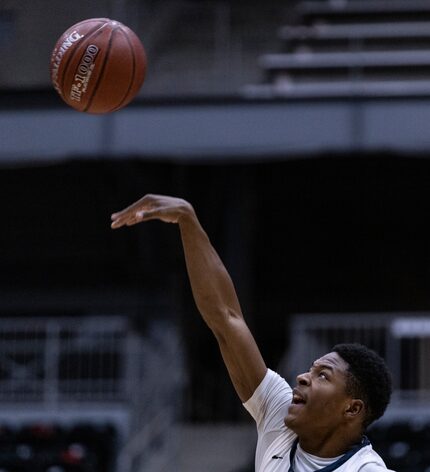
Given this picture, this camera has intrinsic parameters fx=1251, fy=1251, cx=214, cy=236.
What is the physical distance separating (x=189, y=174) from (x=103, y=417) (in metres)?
3.67

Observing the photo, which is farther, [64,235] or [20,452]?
[64,235]

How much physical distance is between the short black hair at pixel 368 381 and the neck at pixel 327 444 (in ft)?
0.37

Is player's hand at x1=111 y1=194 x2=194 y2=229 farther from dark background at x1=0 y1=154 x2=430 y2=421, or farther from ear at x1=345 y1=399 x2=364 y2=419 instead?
dark background at x1=0 y1=154 x2=430 y2=421

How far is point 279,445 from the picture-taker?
16.9 ft

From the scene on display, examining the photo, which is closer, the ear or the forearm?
the ear

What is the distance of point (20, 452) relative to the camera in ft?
41.5

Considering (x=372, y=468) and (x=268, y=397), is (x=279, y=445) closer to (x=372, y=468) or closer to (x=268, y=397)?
(x=268, y=397)

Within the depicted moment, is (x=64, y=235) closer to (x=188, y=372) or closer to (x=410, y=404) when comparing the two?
(x=188, y=372)

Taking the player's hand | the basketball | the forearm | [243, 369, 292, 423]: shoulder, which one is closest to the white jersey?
[243, 369, 292, 423]: shoulder

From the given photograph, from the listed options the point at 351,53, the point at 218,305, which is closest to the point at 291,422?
the point at 218,305

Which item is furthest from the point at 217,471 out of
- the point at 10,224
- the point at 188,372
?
the point at 10,224

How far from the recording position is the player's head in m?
5.04

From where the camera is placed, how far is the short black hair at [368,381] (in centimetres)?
511

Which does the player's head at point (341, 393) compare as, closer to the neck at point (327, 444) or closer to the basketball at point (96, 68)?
the neck at point (327, 444)
